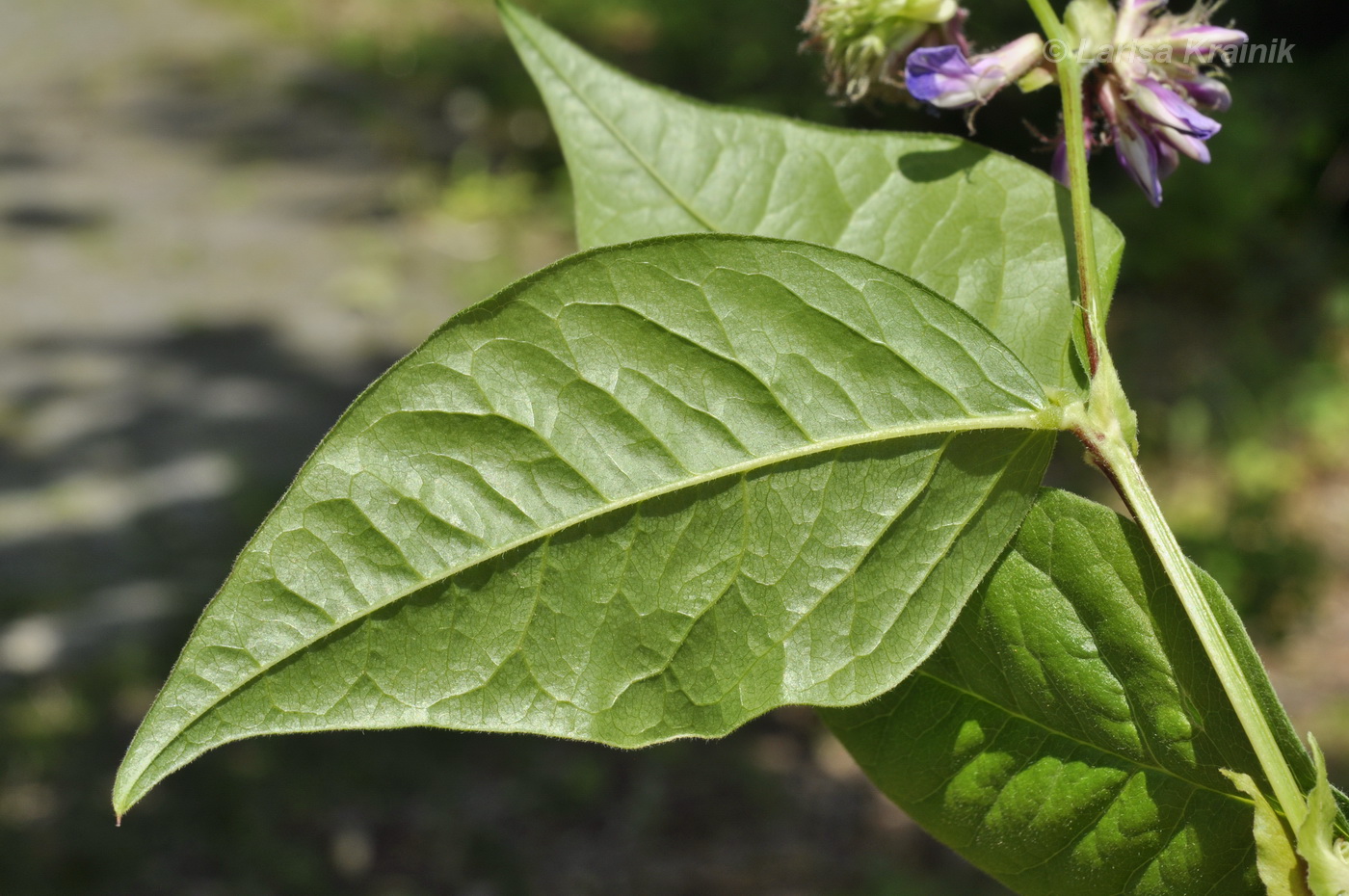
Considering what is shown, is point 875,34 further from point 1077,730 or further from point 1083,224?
point 1077,730

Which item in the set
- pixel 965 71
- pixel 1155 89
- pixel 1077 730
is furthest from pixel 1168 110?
pixel 1077 730

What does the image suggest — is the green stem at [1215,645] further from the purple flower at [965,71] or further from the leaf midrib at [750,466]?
the purple flower at [965,71]

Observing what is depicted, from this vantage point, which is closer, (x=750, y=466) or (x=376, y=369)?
(x=750, y=466)

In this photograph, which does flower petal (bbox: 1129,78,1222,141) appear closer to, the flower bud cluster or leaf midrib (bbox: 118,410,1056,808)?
the flower bud cluster

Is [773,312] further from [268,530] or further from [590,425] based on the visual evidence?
[268,530]

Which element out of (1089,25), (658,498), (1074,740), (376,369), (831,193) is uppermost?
(1089,25)

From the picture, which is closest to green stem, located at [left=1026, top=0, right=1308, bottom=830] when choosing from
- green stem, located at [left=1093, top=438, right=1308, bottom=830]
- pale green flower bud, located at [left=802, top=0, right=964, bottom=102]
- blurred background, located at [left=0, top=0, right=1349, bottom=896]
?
green stem, located at [left=1093, top=438, right=1308, bottom=830]

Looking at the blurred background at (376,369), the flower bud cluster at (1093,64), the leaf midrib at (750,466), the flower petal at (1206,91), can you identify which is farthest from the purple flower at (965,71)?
the blurred background at (376,369)
